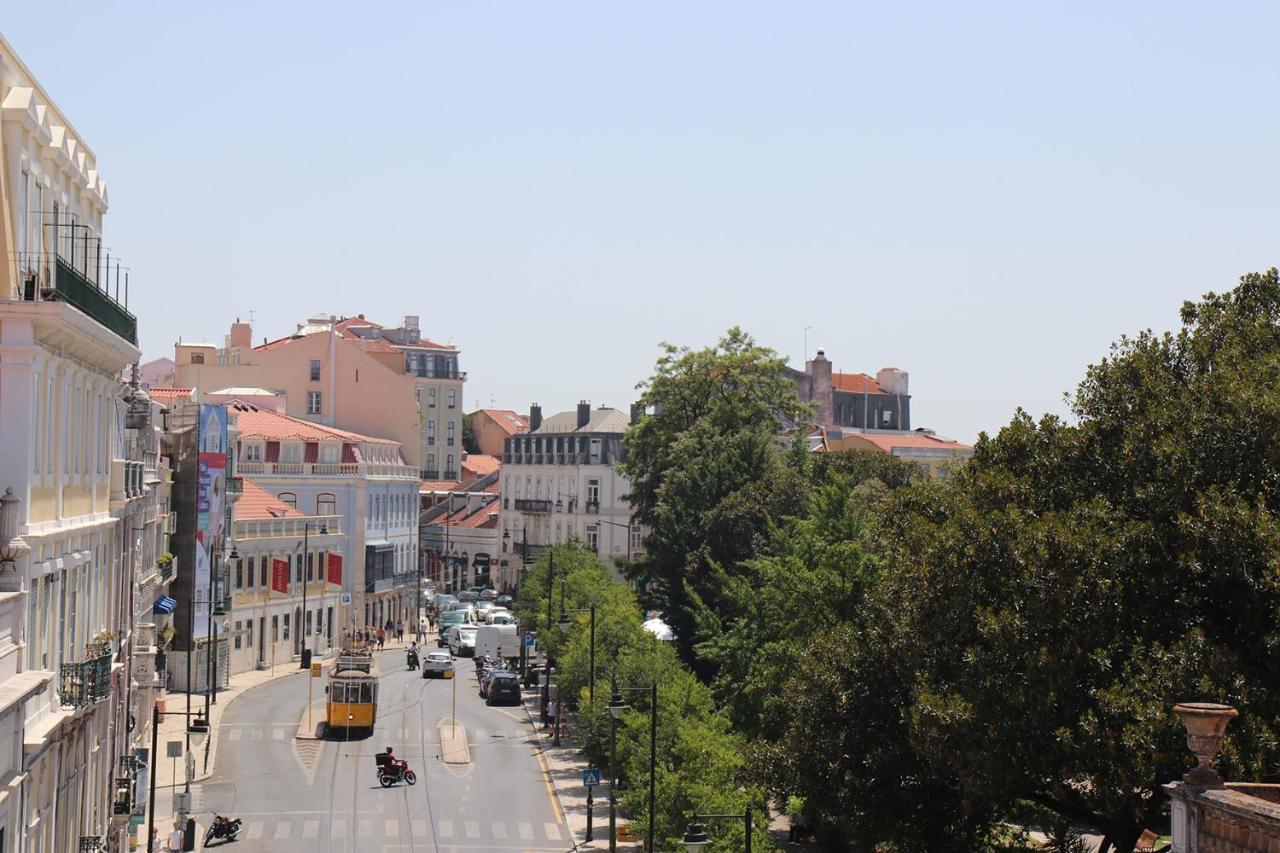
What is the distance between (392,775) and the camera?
58.7 m

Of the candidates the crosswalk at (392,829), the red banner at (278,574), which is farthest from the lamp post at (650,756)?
the red banner at (278,574)

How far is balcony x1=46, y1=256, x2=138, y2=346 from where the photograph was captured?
89.3 feet

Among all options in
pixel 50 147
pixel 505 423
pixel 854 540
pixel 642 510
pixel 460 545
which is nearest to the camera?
pixel 50 147

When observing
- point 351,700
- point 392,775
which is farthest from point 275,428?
point 392,775

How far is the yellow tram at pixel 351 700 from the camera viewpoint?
6794 centimetres

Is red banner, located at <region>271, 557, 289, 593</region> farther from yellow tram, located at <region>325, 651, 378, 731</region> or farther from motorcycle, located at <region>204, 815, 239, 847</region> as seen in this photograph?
motorcycle, located at <region>204, 815, 239, 847</region>

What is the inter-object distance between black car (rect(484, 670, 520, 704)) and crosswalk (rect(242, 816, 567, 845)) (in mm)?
27815

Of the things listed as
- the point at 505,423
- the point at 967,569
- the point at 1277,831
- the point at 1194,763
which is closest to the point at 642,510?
the point at 967,569

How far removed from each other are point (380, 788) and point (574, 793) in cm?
590

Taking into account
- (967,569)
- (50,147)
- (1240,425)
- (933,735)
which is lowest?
(933,735)

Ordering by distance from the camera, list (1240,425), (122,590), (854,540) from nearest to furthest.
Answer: (1240,425)
(122,590)
(854,540)

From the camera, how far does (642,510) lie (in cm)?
8812

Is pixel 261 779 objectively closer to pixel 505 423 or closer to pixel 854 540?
pixel 854 540

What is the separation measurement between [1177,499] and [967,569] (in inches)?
143
